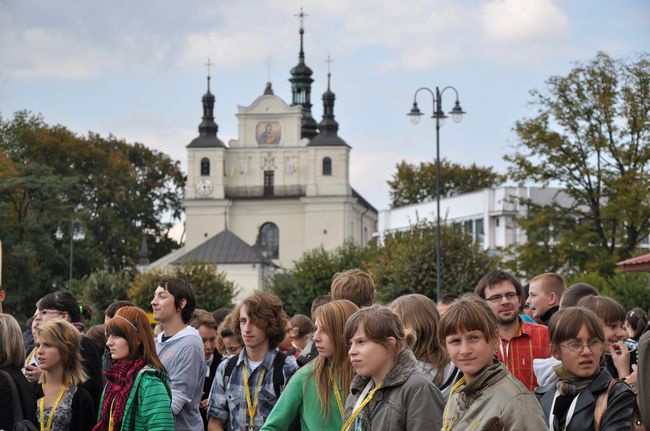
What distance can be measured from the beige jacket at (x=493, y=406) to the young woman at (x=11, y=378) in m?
3.20

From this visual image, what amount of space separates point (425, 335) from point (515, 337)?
126 cm

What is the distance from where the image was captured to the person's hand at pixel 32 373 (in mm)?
9859

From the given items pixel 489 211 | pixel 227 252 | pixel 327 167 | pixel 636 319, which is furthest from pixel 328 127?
pixel 636 319

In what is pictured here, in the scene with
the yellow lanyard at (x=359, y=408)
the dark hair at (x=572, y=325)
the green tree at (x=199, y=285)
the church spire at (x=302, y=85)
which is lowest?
the yellow lanyard at (x=359, y=408)

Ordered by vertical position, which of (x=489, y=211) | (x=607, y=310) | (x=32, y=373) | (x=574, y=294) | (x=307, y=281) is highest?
(x=489, y=211)

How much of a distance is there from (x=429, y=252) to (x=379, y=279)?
3126 millimetres

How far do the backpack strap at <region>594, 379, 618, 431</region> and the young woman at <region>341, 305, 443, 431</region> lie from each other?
81 centimetres

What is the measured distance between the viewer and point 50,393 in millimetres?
9383

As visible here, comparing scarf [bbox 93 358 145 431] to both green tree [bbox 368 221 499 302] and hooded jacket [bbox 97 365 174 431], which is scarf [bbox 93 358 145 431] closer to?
hooded jacket [bbox 97 365 174 431]

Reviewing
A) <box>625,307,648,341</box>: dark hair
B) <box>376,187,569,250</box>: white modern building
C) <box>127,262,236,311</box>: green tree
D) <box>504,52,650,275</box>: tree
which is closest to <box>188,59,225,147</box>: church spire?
<box>376,187,569,250</box>: white modern building

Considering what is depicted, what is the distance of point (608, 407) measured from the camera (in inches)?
277

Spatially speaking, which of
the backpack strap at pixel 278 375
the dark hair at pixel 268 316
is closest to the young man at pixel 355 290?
the dark hair at pixel 268 316

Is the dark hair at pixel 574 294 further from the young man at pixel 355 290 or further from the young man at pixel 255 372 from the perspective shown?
the young man at pixel 255 372

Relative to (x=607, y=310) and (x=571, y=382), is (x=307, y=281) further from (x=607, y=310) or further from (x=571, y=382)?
(x=571, y=382)
